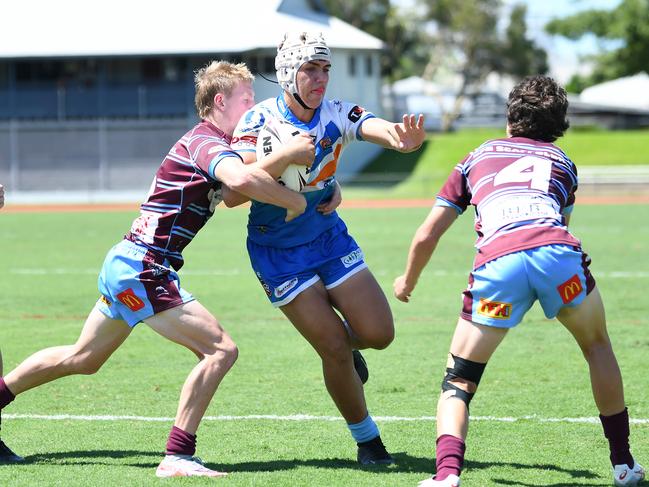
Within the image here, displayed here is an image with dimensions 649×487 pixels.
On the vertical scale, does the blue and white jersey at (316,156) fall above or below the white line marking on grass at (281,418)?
above

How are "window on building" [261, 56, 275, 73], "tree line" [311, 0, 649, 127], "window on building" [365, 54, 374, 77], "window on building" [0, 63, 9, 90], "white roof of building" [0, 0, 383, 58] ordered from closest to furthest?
"white roof of building" [0, 0, 383, 58] < "window on building" [261, 56, 275, 73] < "window on building" [0, 63, 9, 90] < "window on building" [365, 54, 374, 77] < "tree line" [311, 0, 649, 127]

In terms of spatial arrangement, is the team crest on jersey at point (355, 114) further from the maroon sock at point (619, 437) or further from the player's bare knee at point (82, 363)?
the maroon sock at point (619, 437)

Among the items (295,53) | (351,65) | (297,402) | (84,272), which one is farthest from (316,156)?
(351,65)

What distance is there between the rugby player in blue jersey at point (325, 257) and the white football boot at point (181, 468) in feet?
2.81

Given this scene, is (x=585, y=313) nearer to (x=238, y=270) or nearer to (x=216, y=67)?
(x=216, y=67)

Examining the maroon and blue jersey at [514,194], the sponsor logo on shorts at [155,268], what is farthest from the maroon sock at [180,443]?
the maroon and blue jersey at [514,194]

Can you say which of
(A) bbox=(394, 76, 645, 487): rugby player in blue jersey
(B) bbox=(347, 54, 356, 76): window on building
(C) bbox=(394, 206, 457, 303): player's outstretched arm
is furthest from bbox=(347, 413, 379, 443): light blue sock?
(B) bbox=(347, 54, 356, 76): window on building

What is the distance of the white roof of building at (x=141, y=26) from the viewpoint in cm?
4534

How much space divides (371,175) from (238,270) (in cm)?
2897

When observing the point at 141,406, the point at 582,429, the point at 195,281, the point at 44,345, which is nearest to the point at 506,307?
the point at 582,429

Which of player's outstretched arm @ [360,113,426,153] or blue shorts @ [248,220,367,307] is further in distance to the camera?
blue shorts @ [248,220,367,307]

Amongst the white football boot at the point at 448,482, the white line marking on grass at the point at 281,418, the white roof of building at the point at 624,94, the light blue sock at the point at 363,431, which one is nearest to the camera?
the white football boot at the point at 448,482

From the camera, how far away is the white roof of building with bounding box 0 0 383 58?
1785 inches

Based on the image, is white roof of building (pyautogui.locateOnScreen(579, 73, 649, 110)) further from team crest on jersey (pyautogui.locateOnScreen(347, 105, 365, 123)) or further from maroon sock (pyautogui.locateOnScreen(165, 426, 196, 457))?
maroon sock (pyautogui.locateOnScreen(165, 426, 196, 457))
